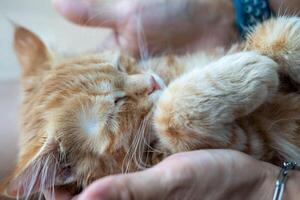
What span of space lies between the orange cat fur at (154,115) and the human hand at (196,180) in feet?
0.21

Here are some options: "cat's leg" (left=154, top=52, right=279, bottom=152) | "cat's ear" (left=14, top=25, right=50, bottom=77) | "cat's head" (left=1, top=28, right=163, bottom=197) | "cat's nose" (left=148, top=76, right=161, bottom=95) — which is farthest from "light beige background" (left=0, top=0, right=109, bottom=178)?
"cat's leg" (left=154, top=52, right=279, bottom=152)

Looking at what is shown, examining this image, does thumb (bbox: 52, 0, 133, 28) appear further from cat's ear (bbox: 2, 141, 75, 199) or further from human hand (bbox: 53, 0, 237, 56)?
cat's ear (bbox: 2, 141, 75, 199)

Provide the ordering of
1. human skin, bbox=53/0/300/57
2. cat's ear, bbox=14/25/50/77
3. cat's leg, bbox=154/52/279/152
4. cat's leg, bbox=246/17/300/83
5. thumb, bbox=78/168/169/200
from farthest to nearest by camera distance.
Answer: human skin, bbox=53/0/300/57 < cat's ear, bbox=14/25/50/77 < cat's leg, bbox=246/17/300/83 < cat's leg, bbox=154/52/279/152 < thumb, bbox=78/168/169/200

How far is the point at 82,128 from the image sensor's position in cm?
100

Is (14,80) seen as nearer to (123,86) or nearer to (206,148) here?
(123,86)

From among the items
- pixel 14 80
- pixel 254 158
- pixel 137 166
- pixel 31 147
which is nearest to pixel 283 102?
pixel 254 158

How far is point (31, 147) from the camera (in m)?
0.99

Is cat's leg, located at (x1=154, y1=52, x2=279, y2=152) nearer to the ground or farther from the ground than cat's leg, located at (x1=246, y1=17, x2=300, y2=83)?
nearer to the ground

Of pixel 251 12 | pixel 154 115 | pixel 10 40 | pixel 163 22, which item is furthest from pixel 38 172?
pixel 10 40

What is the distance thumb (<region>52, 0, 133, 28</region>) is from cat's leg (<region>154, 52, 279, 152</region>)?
0.63m

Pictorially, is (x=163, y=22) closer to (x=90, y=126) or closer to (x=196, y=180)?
(x=90, y=126)

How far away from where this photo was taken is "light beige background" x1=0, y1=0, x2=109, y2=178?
154 centimetres

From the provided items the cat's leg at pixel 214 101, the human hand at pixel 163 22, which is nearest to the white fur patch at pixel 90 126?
the cat's leg at pixel 214 101

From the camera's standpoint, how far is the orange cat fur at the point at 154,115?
0.92m
